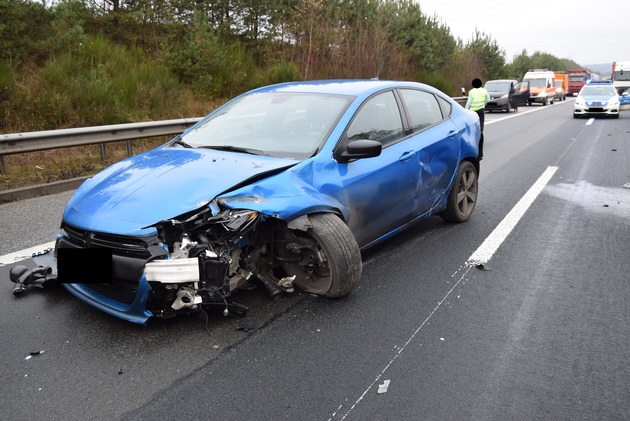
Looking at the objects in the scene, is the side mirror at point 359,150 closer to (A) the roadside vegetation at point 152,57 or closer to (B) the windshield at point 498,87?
(A) the roadside vegetation at point 152,57

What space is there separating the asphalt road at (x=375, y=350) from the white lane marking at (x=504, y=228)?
0.10 meters

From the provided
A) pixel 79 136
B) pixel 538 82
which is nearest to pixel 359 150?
pixel 79 136

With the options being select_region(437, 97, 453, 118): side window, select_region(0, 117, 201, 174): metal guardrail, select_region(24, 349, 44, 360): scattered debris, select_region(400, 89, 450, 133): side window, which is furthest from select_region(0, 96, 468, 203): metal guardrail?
select_region(437, 97, 453, 118): side window

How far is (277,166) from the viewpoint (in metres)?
3.82

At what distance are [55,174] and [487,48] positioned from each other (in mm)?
48253

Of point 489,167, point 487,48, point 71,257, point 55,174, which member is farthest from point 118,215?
point 487,48

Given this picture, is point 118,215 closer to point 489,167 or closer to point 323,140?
point 323,140

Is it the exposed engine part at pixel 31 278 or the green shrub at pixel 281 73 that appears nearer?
the exposed engine part at pixel 31 278

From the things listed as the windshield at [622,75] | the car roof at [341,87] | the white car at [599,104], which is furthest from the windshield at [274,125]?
the windshield at [622,75]

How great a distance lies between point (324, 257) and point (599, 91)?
84.2 ft

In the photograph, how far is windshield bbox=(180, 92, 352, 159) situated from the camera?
4.23m

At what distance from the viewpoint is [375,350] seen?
3254 mm

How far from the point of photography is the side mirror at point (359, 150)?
4051mm

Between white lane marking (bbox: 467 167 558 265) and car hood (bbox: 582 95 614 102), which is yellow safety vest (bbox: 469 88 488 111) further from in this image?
car hood (bbox: 582 95 614 102)
